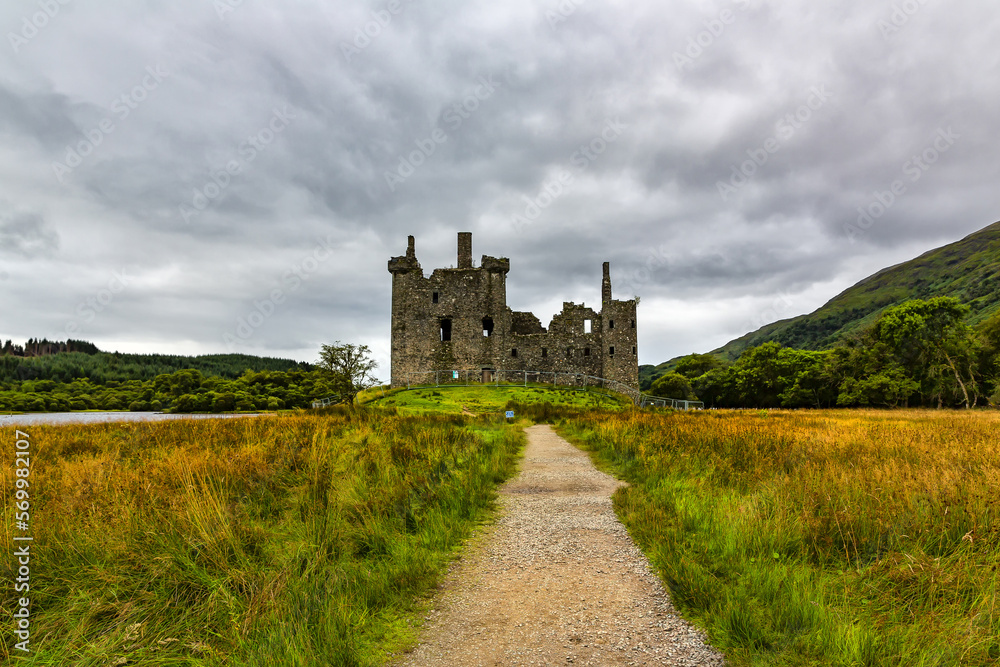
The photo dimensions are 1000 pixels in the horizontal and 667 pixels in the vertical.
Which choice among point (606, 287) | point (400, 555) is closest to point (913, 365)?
point (606, 287)

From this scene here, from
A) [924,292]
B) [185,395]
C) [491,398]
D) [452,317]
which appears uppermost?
[924,292]

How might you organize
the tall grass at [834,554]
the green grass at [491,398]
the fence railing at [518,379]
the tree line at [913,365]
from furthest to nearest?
the tree line at [913,365] → the fence railing at [518,379] → the green grass at [491,398] → the tall grass at [834,554]

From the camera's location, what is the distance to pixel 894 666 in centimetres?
262

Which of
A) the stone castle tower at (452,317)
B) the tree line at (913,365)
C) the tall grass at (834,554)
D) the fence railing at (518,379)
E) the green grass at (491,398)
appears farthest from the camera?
the tree line at (913,365)

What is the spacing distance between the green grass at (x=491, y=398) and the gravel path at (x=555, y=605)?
21692 millimetres

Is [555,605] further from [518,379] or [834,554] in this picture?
[518,379]

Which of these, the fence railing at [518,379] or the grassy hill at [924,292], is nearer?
the fence railing at [518,379]

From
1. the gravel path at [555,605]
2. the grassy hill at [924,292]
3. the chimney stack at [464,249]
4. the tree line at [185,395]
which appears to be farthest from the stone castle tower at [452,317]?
the grassy hill at [924,292]

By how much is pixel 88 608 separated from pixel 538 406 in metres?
25.2

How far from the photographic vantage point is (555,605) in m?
3.76

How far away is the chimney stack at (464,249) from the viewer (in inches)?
1751

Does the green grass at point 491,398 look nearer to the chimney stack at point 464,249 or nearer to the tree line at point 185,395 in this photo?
the tree line at point 185,395

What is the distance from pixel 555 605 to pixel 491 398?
29.4 m

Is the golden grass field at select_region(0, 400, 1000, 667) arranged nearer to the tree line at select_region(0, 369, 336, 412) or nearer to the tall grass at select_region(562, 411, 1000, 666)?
the tall grass at select_region(562, 411, 1000, 666)
